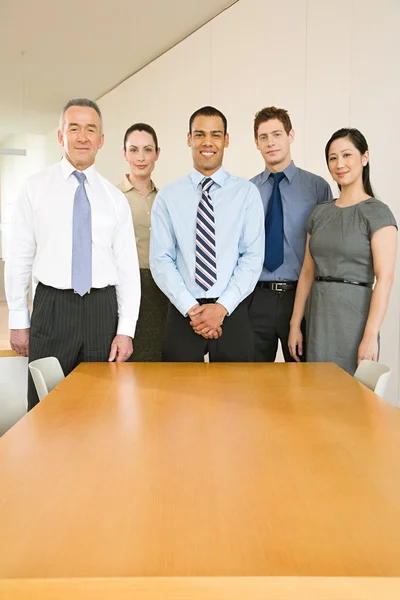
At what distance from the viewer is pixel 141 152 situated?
361 centimetres

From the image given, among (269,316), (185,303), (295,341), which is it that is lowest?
(295,341)

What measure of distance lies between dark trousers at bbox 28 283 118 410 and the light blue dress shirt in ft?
1.25

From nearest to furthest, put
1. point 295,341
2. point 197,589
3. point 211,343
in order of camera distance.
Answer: point 197,589 → point 211,343 → point 295,341

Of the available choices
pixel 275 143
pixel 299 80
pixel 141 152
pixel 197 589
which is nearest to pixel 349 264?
pixel 275 143

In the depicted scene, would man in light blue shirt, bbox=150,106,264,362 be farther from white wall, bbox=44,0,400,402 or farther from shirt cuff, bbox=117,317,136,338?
white wall, bbox=44,0,400,402

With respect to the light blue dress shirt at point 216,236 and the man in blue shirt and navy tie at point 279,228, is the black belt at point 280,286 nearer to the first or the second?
the man in blue shirt and navy tie at point 279,228

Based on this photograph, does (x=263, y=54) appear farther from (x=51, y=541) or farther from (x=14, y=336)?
(x=51, y=541)

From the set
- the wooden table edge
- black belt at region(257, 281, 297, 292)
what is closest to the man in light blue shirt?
black belt at region(257, 281, 297, 292)

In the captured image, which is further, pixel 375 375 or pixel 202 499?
pixel 375 375

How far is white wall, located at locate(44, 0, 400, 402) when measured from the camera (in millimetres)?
4301

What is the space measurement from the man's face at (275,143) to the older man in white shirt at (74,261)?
970mm

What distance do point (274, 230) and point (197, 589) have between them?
2621 millimetres

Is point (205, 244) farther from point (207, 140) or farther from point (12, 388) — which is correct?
point (12, 388)

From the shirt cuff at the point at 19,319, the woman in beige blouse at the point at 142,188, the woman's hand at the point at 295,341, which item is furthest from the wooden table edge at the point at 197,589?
the woman in beige blouse at the point at 142,188
